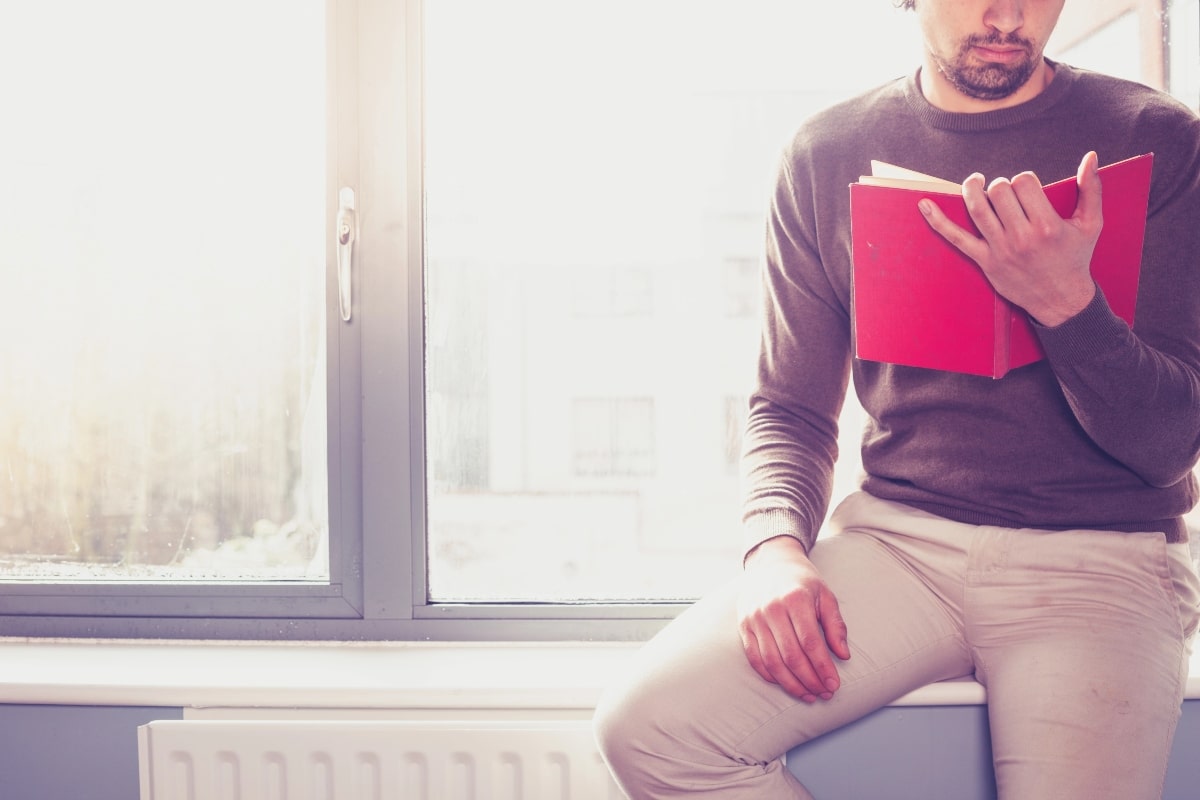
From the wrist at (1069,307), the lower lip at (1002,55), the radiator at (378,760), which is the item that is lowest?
the radiator at (378,760)

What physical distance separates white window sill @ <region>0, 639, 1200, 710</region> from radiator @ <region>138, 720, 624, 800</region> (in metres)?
0.04

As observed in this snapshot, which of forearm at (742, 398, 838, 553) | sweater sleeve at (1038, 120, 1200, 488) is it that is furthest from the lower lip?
forearm at (742, 398, 838, 553)

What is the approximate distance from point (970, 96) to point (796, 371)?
0.35m

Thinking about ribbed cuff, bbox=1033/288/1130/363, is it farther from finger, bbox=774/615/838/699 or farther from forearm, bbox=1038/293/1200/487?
finger, bbox=774/615/838/699

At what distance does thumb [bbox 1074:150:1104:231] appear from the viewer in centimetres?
83

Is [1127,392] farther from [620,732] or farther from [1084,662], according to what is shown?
[620,732]

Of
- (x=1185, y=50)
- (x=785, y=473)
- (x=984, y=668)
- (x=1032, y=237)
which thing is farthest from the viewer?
(x=1185, y=50)

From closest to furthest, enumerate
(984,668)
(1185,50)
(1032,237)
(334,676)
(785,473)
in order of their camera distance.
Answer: (1032,237) < (984,668) < (785,473) < (334,676) < (1185,50)

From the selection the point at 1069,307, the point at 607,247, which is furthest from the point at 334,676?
the point at 1069,307

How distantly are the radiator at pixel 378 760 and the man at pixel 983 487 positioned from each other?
8.8 inches

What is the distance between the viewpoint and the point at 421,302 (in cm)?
139

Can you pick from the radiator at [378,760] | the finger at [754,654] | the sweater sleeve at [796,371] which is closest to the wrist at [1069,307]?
the sweater sleeve at [796,371]

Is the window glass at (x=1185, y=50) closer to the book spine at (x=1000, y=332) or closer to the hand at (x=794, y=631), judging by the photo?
the book spine at (x=1000, y=332)

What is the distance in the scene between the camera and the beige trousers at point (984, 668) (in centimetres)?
85
